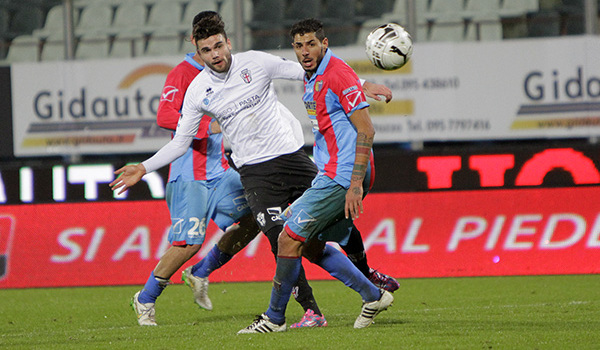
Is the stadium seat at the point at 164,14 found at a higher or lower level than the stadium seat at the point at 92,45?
higher

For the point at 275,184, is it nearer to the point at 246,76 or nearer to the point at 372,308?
the point at 246,76

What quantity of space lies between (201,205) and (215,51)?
1.29 m

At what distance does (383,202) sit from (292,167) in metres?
4.19

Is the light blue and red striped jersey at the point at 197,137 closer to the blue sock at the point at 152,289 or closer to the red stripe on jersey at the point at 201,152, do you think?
the red stripe on jersey at the point at 201,152

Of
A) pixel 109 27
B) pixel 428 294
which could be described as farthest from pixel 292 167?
pixel 109 27

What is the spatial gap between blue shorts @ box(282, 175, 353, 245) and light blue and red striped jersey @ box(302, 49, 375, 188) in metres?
0.06

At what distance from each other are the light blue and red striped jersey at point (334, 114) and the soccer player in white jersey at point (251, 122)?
18.9 inches

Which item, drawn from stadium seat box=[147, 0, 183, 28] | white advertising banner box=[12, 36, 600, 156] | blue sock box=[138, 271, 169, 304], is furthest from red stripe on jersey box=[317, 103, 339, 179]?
stadium seat box=[147, 0, 183, 28]

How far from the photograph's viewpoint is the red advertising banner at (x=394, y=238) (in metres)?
9.70

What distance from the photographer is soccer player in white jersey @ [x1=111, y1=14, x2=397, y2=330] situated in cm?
592

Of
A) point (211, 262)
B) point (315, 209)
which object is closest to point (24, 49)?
point (211, 262)

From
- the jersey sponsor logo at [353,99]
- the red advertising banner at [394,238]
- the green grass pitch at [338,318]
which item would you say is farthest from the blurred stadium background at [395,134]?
the jersey sponsor logo at [353,99]

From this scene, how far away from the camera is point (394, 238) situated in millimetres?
9969

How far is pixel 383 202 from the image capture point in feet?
33.1
